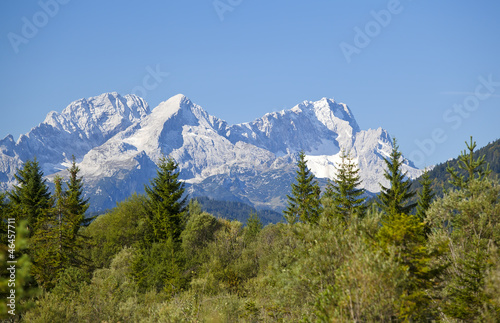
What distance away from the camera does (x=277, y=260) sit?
39312 mm

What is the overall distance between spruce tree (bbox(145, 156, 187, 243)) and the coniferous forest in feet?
0.78

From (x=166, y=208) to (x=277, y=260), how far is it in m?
32.1

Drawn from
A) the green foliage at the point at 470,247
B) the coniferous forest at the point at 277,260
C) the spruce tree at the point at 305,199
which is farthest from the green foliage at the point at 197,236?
the green foliage at the point at 470,247

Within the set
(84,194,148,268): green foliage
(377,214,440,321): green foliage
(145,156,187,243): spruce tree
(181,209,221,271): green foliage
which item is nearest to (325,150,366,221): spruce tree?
(181,209,221,271): green foliage

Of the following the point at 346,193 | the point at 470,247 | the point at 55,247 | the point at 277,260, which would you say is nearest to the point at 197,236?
the point at 55,247

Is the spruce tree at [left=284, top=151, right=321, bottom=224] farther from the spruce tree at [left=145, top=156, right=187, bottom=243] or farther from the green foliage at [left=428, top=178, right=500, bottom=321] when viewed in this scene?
the green foliage at [left=428, top=178, right=500, bottom=321]

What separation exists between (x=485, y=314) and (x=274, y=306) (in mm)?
16229

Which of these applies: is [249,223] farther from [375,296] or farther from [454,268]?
[375,296]

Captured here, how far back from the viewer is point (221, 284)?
4916 cm

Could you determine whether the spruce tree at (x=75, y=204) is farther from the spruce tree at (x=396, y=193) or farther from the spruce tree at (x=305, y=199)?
the spruce tree at (x=396, y=193)

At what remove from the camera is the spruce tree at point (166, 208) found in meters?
64.9

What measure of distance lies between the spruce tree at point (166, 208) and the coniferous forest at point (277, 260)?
0.24 m

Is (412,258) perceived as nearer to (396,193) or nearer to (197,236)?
(396,193)

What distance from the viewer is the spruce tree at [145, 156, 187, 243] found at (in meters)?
64.9
